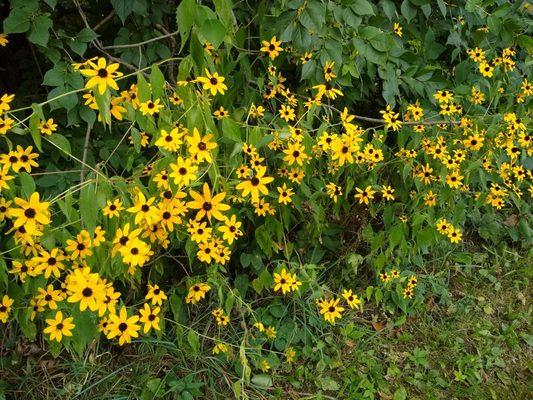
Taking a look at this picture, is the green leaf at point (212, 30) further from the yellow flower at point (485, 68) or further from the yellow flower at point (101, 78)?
the yellow flower at point (485, 68)

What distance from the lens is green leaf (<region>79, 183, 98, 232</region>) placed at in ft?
3.86

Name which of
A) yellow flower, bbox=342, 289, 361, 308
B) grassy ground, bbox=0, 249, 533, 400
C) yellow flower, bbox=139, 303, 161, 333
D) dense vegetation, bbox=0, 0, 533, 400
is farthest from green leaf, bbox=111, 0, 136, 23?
yellow flower, bbox=342, 289, 361, 308

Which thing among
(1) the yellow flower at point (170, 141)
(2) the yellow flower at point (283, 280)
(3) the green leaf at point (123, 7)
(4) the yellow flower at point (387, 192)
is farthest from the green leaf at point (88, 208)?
(4) the yellow flower at point (387, 192)

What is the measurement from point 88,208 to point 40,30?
2.39ft

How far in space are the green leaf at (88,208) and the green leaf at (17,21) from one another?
→ 0.70 metres

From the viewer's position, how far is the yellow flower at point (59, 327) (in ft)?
4.72

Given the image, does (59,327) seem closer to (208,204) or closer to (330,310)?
(208,204)

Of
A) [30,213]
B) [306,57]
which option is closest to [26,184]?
[30,213]

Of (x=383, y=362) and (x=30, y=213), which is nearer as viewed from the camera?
(x=30, y=213)

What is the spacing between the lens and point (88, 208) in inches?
46.6

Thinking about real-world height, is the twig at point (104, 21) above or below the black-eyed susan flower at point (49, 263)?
above

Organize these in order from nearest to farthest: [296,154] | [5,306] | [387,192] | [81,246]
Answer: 1. [81,246]
2. [5,306]
3. [296,154]
4. [387,192]

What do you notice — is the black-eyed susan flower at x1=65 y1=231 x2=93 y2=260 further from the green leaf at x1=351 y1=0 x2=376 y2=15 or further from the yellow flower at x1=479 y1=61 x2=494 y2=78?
the yellow flower at x1=479 y1=61 x2=494 y2=78

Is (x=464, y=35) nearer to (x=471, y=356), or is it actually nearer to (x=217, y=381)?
(x=471, y=356)
